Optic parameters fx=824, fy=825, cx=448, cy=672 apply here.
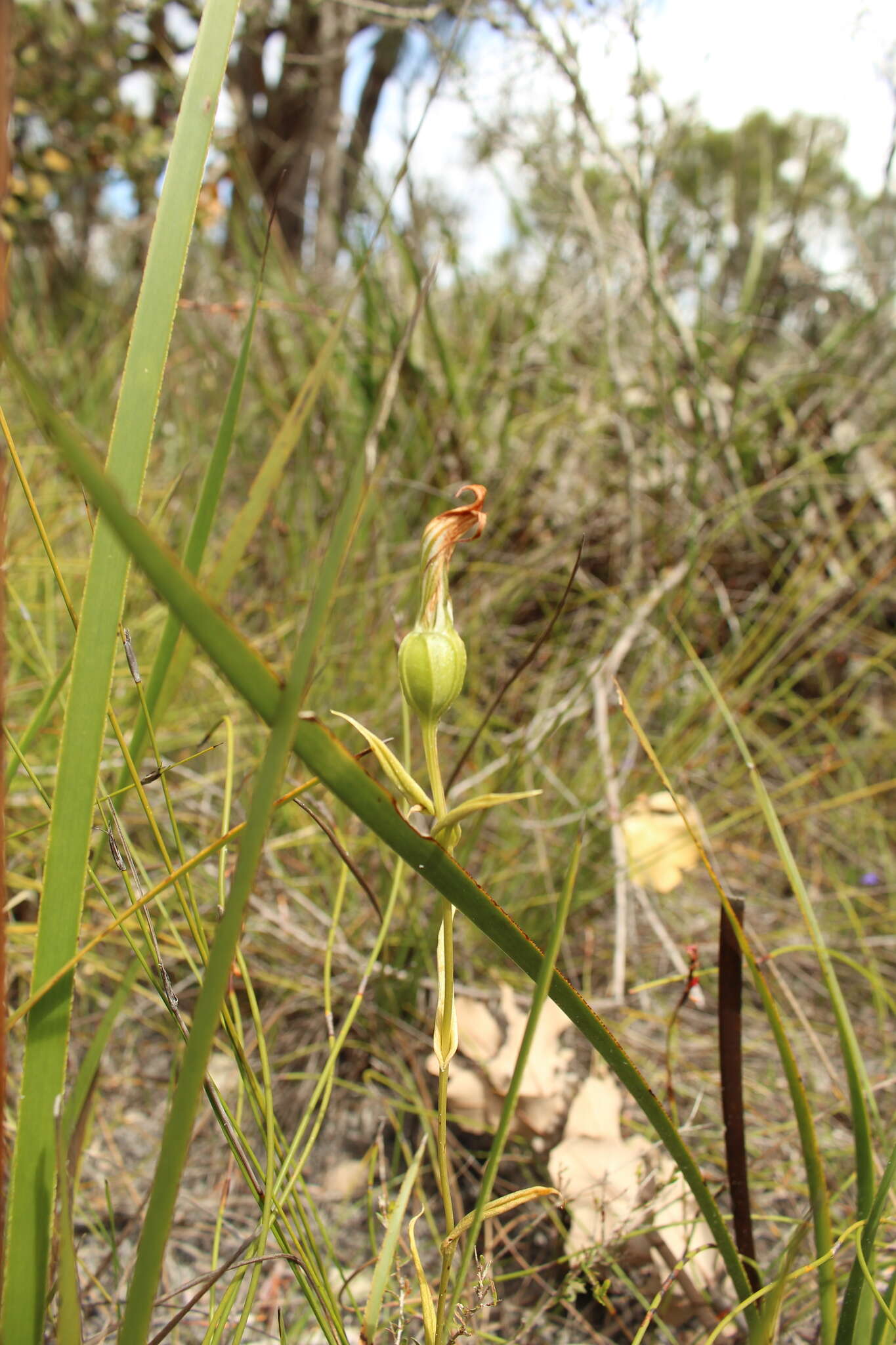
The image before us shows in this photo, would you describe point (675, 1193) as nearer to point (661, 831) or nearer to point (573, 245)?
point (661, 831)

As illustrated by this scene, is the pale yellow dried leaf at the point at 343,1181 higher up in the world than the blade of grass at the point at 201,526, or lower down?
lower down

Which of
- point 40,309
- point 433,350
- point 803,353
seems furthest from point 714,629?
point 40,309

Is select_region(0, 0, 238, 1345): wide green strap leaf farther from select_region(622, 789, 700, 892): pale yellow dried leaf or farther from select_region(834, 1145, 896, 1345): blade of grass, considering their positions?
select_region(622, 789, 700, 892): pale yellow dried leaf

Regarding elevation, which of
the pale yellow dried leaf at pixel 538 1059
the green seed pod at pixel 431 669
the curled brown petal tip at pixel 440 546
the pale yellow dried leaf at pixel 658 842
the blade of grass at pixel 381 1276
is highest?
the pale yellow dried leaf at pixel 658 842

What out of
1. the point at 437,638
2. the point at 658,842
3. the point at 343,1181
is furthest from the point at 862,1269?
the point at 658,842

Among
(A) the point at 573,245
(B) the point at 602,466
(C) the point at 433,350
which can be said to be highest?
(A) the point at 573,245

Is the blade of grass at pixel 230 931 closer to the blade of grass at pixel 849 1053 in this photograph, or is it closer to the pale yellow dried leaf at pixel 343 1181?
the blade of grass at pixel 849 1053

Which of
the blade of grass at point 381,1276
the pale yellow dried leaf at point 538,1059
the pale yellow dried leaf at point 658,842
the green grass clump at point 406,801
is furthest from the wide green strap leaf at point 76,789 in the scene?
the pale yellow dried leaf at point 658,842
